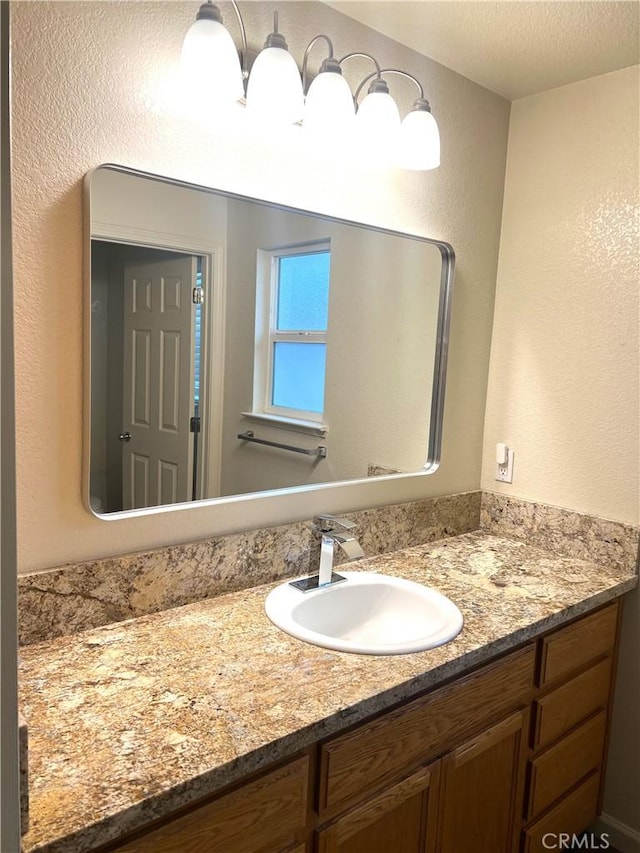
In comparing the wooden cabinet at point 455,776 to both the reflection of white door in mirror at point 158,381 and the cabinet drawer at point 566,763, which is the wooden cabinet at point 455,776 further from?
the reflection of white door in mirror at point 158,381

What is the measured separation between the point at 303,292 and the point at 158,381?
0.49 m

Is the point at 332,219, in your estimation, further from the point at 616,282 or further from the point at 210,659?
the point at 210,659

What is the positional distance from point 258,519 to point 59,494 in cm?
50

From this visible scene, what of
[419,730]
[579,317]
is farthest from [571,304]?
[419,730]

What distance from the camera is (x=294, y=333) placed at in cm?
166

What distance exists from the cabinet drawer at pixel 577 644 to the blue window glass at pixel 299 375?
872 mm

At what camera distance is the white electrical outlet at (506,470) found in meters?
2.08

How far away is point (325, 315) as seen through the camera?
1715 millimetres

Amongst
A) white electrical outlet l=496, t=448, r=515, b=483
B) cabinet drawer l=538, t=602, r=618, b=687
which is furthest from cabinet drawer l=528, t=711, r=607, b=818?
white electrical outlet l=496, t=448, r=515, b=483

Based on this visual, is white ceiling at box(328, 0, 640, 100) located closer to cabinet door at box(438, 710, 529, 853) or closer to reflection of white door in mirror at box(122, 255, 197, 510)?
reflection of white door in mirror at box(122, 255, 197, 510)

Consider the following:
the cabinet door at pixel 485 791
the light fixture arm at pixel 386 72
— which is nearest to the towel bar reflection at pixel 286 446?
the cabinet door at pixel 485 791

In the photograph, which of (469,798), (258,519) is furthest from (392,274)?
(469,798)

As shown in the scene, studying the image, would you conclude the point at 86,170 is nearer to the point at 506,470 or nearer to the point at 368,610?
the point at 368,610

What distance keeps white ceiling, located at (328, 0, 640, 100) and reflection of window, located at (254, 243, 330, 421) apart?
23.6 inches
